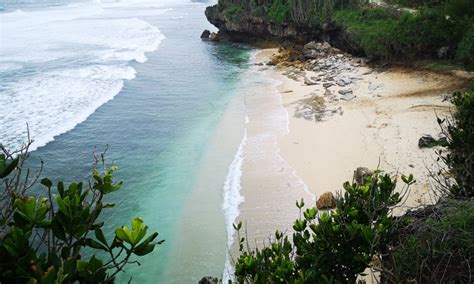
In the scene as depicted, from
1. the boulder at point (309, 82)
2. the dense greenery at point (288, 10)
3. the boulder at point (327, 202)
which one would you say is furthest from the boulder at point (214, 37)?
the boulder at point (327, 202)

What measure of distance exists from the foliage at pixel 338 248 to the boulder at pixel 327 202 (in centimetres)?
650

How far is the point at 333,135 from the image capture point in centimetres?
1836

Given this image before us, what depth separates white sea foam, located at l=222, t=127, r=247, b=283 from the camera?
11.9 meters

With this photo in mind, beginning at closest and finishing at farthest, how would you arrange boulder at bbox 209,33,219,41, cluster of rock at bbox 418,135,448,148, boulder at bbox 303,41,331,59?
cluster of rock at bbox 418,135,448,148 < boulder at bbox 303,41,331,59 < boulder at bbox 209,33,219,41

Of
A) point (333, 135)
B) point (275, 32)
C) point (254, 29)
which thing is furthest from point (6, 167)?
point (254, 29)

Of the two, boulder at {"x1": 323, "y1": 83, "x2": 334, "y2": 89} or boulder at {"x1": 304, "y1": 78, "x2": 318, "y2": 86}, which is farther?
boulder at {"x1": 304, "y1": 78, "x2": 318, "y2": 86}

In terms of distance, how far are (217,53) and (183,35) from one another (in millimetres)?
12743

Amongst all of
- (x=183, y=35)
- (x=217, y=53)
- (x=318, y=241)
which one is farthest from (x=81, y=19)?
→ (x=318, y=241)

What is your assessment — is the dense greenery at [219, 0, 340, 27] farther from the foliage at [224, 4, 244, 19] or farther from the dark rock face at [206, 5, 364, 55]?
the dark rock face at [206, 5, 364, 55]

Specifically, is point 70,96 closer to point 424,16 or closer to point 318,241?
point 424,16

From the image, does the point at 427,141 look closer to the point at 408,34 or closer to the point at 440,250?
the point at 440,250

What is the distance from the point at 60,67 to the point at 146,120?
49.6 ft

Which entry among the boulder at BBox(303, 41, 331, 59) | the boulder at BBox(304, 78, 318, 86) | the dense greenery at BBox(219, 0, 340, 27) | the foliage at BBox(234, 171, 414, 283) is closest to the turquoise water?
the dense greenery at BBox(219, 0, 340, 27)

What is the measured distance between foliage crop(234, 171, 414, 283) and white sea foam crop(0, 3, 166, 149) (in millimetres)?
16798
